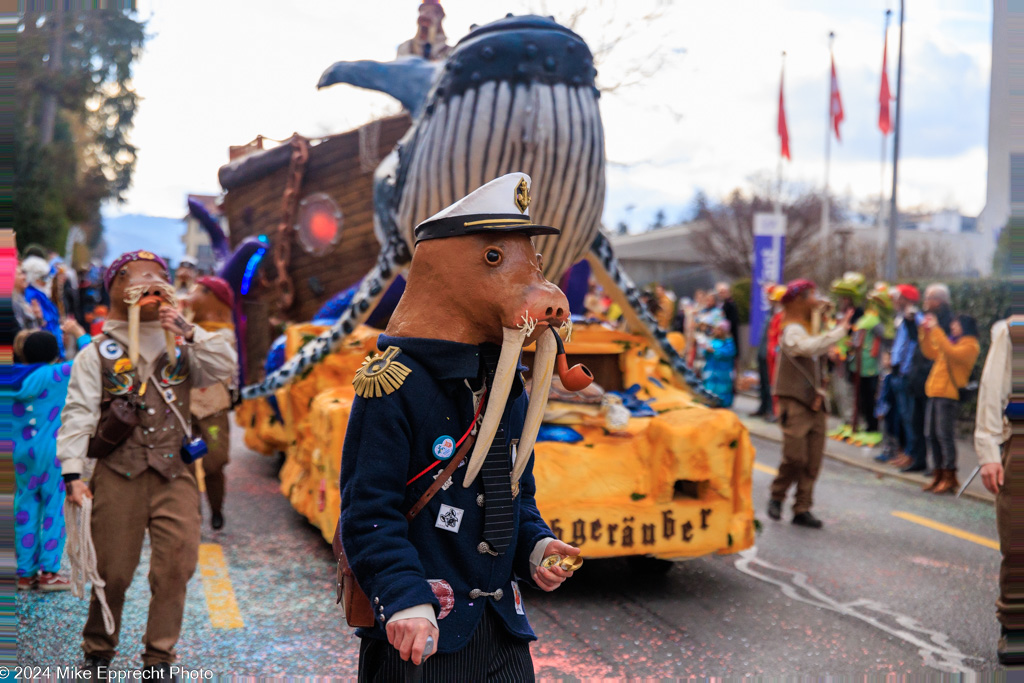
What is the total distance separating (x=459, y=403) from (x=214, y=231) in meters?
A: 9.52

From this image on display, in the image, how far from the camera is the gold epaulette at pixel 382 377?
6.95 feet

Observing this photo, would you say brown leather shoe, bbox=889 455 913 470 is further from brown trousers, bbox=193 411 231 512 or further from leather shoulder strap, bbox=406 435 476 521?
leather shoulder strap, bbox=406 435 476 521

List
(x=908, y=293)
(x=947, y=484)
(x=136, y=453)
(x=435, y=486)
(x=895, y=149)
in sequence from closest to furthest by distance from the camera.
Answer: (x=435, y=486) < (x=136, y=453) < (x=947, y=484) < (x=908, y=293) < (x=895, y=149)

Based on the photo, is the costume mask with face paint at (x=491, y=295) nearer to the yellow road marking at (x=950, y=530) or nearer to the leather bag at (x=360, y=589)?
the leather bag at (x=360, y=589)

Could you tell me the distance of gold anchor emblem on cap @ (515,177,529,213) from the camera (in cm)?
230

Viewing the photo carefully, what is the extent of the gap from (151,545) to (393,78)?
3.93 meters

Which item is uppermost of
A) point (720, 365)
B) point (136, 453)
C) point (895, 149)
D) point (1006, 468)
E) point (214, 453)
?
point (895, 149)

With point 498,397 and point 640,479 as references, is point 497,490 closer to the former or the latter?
point 498,397

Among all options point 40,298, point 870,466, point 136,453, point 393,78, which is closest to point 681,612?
point 136,453

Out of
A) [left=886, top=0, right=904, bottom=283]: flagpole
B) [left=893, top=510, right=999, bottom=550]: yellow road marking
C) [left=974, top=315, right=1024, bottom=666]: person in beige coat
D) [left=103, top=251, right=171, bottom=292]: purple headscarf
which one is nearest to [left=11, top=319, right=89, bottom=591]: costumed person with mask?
[left=103, top=251, right=171, bottom=292]: purple headscarf

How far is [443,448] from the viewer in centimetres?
216

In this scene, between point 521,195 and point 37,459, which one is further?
point 37,459

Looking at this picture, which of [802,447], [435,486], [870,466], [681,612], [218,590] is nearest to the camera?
[435,486]

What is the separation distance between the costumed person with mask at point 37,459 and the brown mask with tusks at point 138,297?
4.47 feet
